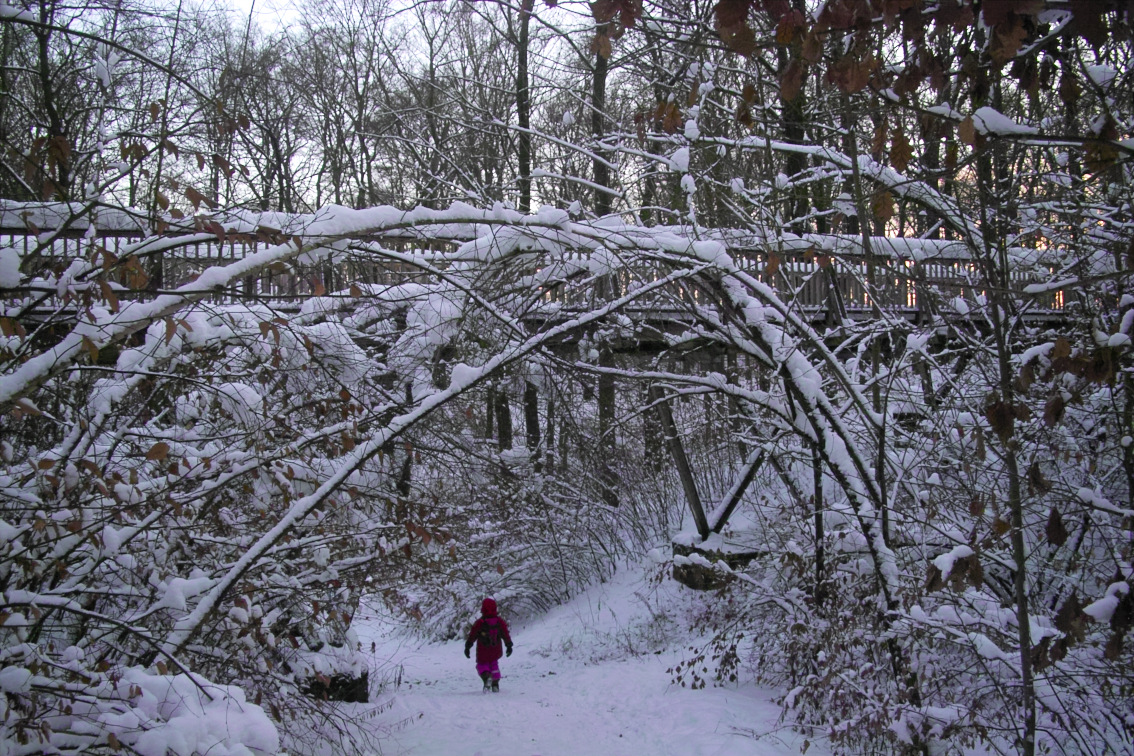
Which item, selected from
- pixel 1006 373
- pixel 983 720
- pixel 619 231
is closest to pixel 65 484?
pixel 619 231

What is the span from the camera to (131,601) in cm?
441

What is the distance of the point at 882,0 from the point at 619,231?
2276 millimetres

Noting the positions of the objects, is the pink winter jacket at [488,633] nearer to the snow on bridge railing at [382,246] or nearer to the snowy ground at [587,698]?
the snowy ground at [587,698]

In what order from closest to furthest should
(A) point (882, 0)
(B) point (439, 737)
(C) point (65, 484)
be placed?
1. (A) point (882, 0)
2. (C) point (65, 484)
3. (B) point (439, 737)

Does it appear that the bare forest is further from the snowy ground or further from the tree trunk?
the tree trunk

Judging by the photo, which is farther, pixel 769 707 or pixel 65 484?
pixel 769 707

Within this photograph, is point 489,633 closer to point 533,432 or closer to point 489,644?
point 489,644

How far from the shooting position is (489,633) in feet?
31.8

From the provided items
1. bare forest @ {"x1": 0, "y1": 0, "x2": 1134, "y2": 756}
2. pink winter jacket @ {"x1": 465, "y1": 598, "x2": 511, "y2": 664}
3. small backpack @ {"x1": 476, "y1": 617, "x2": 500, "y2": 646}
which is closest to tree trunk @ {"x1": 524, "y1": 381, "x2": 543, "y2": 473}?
bare forest @ {"x1": 0, "y1": 0, "x2": 1134, "y2": 756}

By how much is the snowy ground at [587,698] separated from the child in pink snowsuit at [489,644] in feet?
0.81

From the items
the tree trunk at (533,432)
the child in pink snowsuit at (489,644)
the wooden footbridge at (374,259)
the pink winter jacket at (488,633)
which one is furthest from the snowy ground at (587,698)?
the wooden footbridge at (374,259)

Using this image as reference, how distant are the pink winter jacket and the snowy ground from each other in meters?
0.45

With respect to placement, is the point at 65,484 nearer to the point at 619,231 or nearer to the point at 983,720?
the point at 619,231

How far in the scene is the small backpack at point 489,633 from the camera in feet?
31.6
